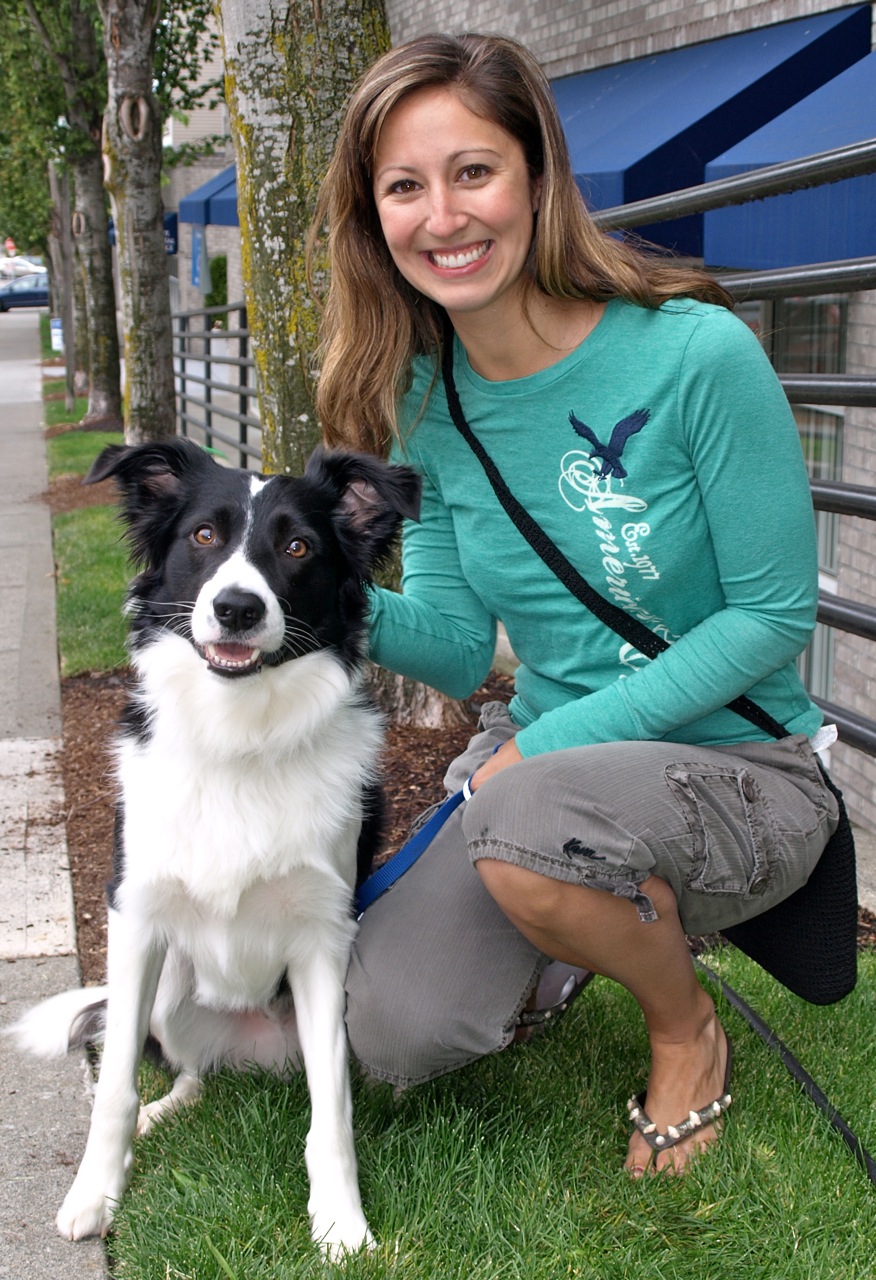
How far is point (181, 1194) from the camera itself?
247 cm

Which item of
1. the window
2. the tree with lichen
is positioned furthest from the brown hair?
the tree with lichen

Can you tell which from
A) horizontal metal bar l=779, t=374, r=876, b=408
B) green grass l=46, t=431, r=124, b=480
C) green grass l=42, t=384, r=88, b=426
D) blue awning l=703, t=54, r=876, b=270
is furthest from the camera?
green grass l=42, t=384, r=88, b=426

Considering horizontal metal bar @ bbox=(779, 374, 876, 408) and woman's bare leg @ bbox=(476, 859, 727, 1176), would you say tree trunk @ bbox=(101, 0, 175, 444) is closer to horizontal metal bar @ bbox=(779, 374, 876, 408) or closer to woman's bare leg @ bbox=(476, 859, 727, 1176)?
horizontal metal bar @ bbox=(779, 374, 876, 408)

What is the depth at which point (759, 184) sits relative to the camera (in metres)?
3.97

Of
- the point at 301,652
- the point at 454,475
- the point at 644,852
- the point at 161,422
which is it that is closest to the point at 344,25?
the point at 454,475

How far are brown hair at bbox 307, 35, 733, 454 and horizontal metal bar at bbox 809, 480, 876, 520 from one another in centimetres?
141

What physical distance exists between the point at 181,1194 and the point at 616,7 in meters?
8.43

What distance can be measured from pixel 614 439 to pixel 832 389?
1.74 metres

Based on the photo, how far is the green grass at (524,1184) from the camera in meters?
2.28

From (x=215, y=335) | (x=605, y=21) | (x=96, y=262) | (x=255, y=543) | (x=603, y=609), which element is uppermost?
(x=605, y=21)

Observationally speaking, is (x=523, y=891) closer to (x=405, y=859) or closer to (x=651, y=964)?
(x=651, y=964)

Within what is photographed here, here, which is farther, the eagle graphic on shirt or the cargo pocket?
the eagle graphic on shirt

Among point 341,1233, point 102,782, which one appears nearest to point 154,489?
point 341,1233

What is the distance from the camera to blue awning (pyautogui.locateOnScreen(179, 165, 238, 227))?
13258mm
